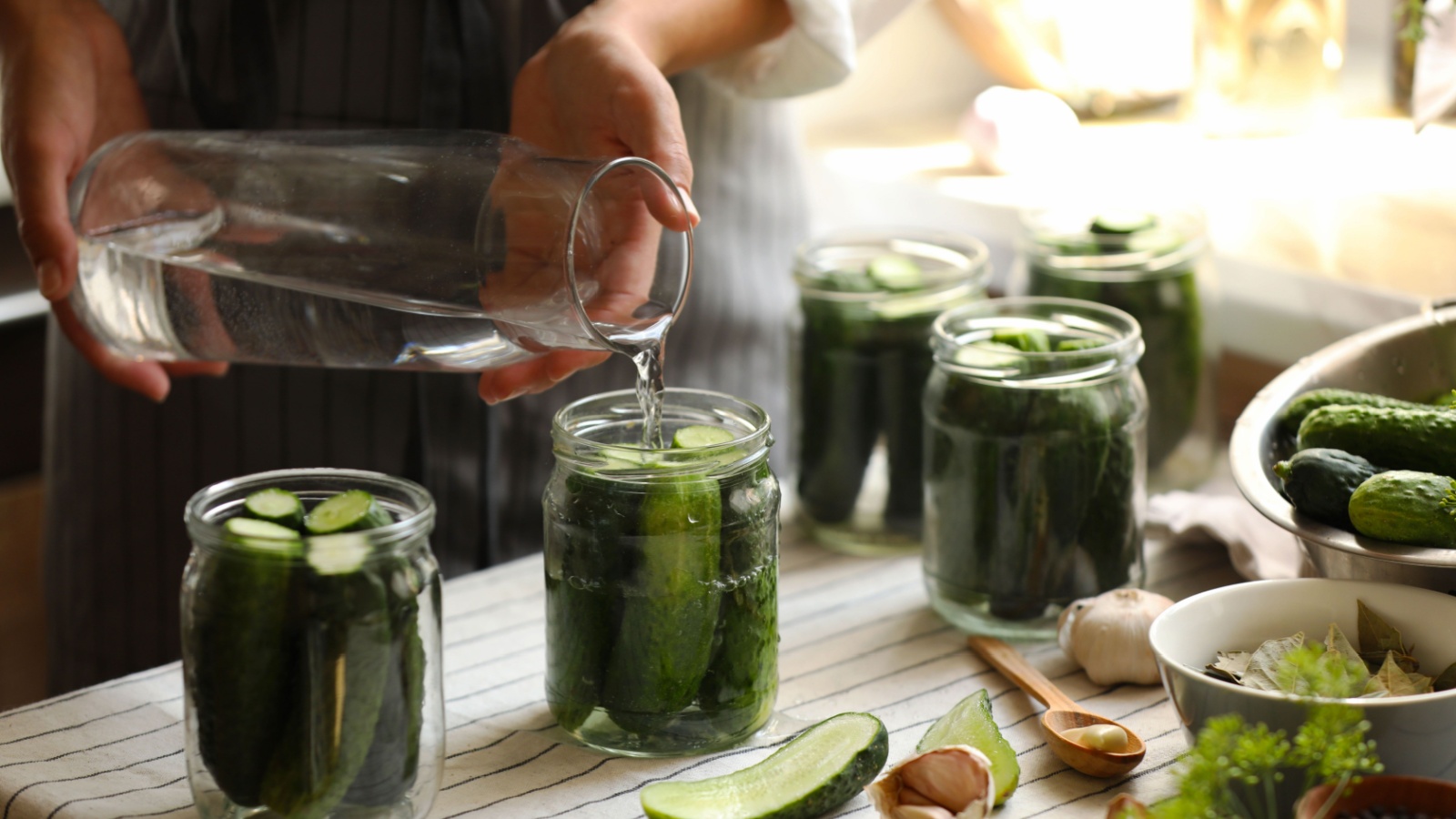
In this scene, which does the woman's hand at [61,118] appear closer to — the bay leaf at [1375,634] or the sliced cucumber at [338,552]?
the sliced cucumber at [338,552]

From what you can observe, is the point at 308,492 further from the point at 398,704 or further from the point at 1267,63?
the point at 1267,63

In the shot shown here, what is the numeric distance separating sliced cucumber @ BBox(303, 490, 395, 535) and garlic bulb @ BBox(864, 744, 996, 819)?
0.29 m

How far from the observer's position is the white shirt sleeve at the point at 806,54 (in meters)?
1.12

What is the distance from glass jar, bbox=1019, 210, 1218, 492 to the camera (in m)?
1.16

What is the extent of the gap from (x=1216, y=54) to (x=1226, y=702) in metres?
1.15

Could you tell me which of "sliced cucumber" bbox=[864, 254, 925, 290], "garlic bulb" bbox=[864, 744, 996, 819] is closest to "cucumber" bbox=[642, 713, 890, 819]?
"garlic bulb" bbox=[864, 744, 996, 819]

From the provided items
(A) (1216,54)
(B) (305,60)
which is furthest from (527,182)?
(A) (1216,54)

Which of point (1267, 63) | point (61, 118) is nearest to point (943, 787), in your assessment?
point (61, 118)

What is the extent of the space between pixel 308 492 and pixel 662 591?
0.66 ft

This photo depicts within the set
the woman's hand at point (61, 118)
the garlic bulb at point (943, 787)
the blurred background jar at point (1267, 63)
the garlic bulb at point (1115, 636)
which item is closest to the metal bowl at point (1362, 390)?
the garlic bulb at point (1115, 636)

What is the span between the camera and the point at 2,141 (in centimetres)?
106

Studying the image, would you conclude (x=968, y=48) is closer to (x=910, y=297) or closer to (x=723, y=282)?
(x=723, y=282)

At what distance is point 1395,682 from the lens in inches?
26.7

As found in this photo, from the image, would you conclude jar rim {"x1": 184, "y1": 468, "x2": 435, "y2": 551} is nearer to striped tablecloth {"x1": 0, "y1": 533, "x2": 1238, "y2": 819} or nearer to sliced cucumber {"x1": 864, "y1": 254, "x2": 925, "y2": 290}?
striped tablecloth {"x1": 0, "y1": 533, "x2": 1238, "y2": 819}
